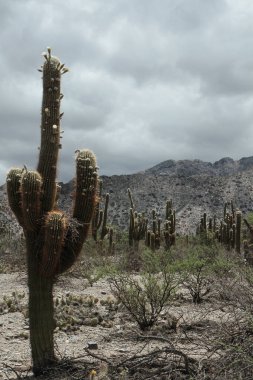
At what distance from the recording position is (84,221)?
7.20 m

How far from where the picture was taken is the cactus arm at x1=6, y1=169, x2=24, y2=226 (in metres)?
7.07

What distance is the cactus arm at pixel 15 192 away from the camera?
7066mm

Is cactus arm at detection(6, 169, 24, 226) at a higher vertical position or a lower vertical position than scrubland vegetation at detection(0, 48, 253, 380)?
higher

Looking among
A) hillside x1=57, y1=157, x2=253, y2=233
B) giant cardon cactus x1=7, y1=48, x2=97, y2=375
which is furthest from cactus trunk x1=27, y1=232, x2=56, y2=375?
hillside x1=57, y1=157, x2=253, y2=233

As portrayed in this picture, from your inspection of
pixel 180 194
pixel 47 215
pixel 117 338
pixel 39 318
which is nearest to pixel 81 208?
pixel 47 215

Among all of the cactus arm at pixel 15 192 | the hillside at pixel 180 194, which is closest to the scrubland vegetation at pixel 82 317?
the cactus arm at pixel 15 192

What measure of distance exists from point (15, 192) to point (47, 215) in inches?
24.0

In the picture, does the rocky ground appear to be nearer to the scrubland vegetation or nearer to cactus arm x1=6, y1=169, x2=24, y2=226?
the scrubland vegetation

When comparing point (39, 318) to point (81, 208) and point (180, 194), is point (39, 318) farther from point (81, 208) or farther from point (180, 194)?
point (180, 194)

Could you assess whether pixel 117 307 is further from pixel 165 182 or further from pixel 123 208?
pixel 165 182

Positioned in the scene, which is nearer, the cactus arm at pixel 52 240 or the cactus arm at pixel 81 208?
the cactus arm at pixel 52 240

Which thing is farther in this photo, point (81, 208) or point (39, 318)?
point (81, 208)

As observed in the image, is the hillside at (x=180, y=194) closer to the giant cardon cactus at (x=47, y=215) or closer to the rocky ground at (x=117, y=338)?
the rocky ground at (x=117, y=338)

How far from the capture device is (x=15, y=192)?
23.4 ft
